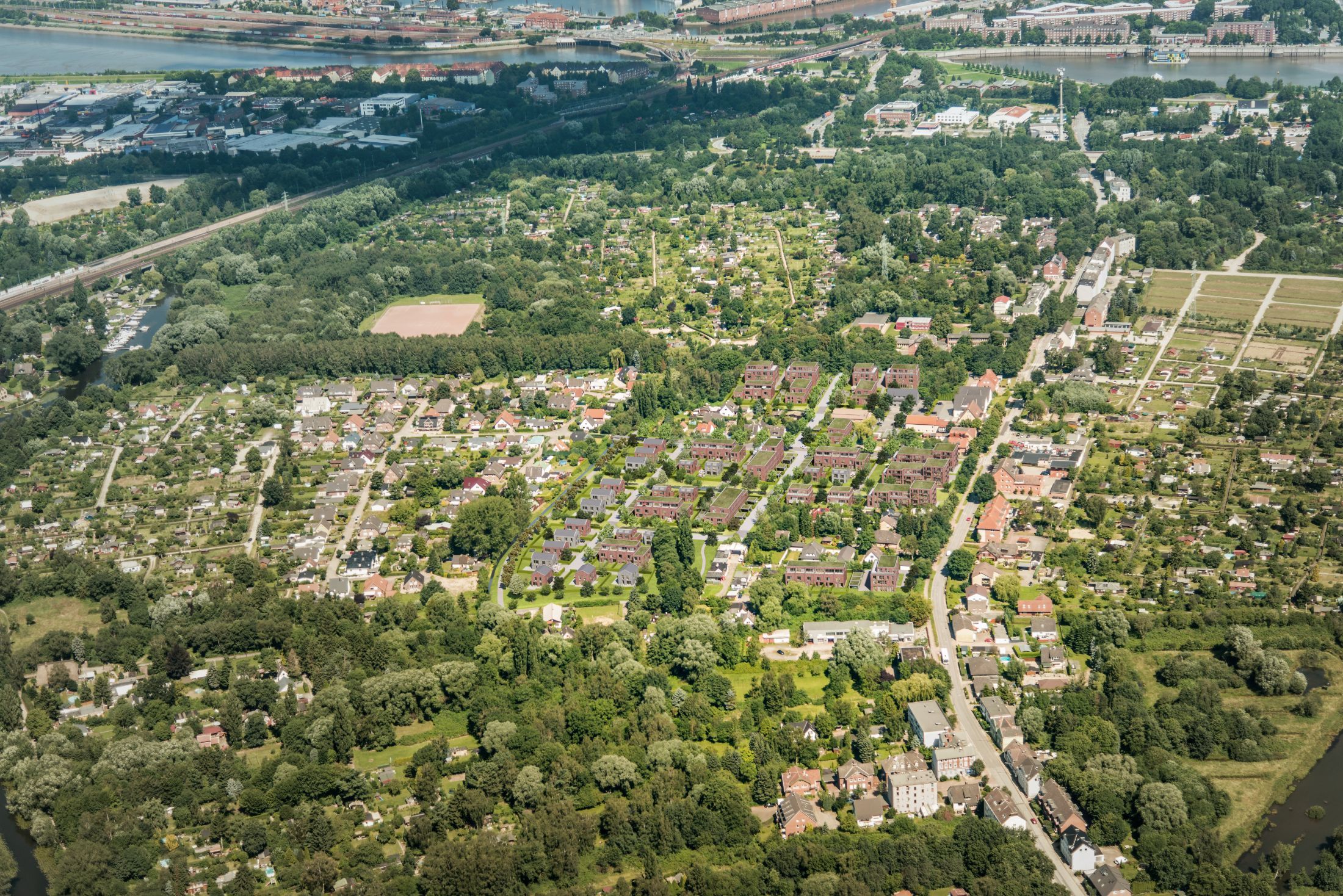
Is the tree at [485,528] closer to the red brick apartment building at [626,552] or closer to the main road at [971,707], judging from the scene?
the red brick apartment building at [626,552]

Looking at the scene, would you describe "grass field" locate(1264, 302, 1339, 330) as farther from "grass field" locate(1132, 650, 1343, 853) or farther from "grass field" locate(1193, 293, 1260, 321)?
"grass field" locate(1132, 650, 1343, 853)

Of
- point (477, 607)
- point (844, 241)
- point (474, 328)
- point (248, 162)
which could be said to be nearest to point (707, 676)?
point (477, 607)

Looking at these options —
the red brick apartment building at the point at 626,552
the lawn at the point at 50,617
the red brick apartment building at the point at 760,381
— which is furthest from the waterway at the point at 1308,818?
the lawn at the point at 50,617

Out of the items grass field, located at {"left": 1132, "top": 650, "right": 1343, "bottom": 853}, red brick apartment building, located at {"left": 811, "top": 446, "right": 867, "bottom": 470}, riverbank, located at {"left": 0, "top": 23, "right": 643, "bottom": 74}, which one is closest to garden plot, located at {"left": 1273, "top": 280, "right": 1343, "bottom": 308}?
red brick apartment building, located at {"left": 811, "top": 446, "right": 867, "bottom": 470}

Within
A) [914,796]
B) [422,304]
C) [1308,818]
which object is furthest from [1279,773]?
[422,304]

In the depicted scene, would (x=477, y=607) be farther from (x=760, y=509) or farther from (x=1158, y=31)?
(x=1158, y=31)

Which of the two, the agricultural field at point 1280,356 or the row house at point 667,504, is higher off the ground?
the agricultural field at point 1280,356
